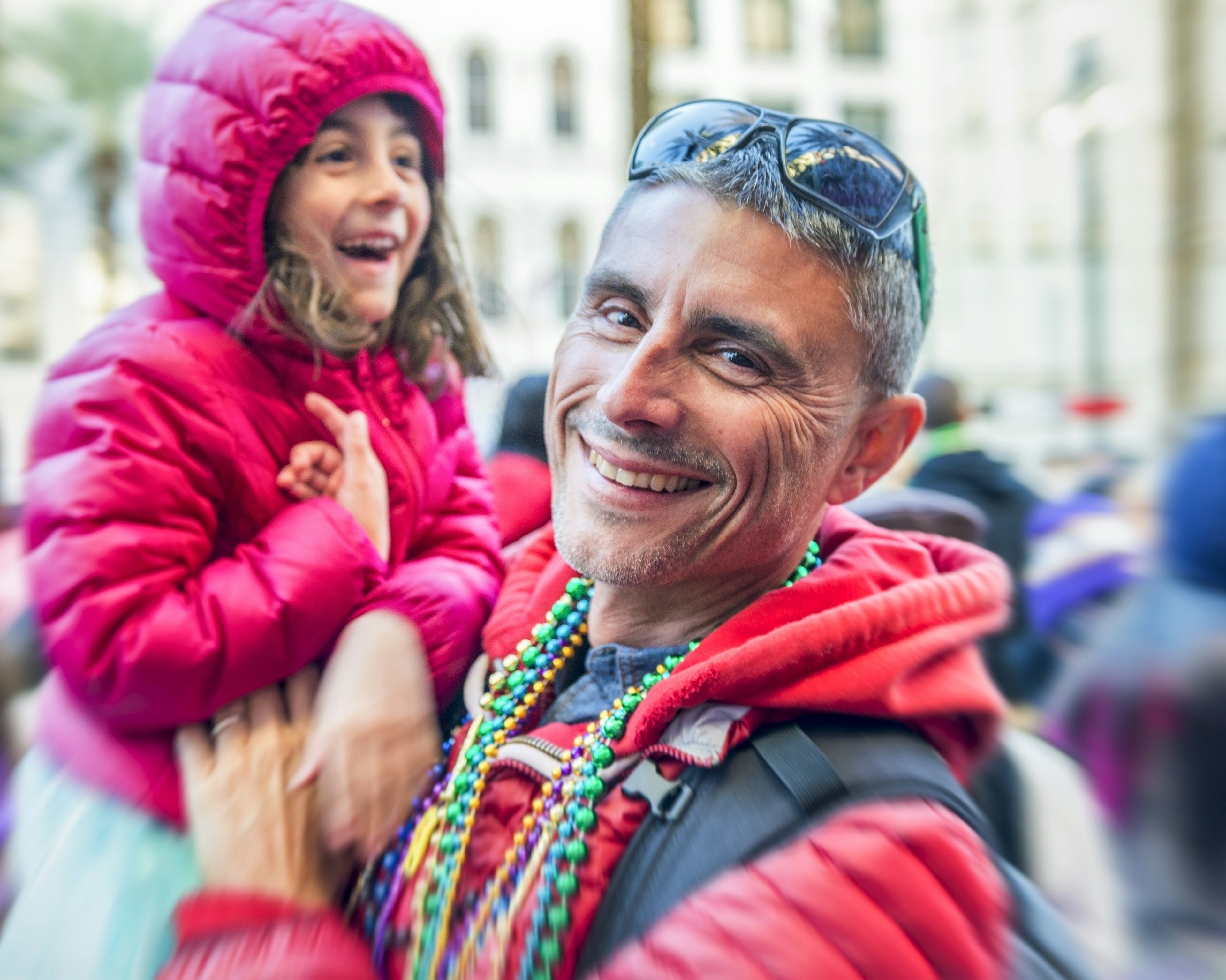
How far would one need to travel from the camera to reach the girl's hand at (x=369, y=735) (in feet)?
3.54

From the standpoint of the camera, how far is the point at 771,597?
1.17m

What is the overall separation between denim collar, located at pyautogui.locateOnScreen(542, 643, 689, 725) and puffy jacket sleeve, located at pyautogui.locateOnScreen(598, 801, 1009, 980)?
0.38 metres

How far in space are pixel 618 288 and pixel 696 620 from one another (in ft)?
1.62

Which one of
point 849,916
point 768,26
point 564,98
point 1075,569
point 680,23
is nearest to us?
point 849,916

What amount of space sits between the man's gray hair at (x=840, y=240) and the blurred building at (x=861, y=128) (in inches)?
7.9

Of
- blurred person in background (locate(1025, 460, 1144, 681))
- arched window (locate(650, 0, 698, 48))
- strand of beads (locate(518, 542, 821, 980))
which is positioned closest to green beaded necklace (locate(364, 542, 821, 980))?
strand of beads (locate(518, 542, 821, 980))

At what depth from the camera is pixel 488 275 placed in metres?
1.48

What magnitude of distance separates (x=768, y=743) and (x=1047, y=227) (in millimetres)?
8740

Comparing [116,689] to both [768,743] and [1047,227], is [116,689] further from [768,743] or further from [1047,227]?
[1047,227]

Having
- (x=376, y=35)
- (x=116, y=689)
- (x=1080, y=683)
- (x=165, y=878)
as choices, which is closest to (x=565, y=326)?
(x=376, y=35)

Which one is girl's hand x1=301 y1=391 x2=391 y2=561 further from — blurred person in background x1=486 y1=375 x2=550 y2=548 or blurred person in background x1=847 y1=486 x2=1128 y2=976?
blurred person in background x1=847 y1=486 x2=1128 y2=976

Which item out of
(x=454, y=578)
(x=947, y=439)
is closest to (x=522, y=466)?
(x=454, y=578)

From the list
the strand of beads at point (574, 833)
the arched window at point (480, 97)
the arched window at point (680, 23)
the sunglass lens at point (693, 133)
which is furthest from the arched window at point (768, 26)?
the strand of beads at point (574, 833)

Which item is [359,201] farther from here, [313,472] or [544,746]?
[544,746]
